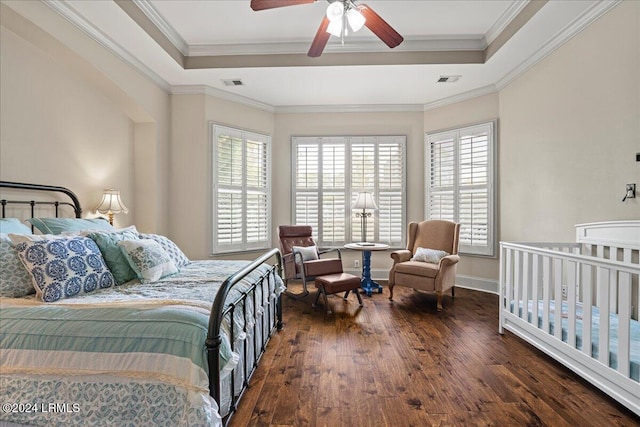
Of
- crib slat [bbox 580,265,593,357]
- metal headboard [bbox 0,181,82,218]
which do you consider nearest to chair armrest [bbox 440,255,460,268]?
crib slat [bbox 580,265,593,357]

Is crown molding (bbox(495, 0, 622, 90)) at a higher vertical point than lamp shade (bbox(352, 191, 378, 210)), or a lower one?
higher

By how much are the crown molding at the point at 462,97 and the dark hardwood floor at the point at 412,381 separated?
3.16 metres

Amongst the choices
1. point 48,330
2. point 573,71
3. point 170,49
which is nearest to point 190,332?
point 48,330

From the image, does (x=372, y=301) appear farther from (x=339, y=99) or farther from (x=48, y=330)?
(x=48, y=330)

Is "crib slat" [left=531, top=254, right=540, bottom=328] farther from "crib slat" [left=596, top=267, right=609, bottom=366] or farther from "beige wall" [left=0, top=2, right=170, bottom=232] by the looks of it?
"beige wall" [left=0, top=2, right=170, bottom=232]

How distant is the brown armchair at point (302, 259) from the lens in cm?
407

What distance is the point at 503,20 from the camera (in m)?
3.32

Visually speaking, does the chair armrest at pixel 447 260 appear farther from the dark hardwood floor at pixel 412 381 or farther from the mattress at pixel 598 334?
the mattress at pixel 598 334

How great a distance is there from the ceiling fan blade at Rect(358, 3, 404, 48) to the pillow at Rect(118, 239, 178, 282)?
2324mm

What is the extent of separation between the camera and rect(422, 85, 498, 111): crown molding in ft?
14.9

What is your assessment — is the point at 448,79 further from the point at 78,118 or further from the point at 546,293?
the point at 78,118

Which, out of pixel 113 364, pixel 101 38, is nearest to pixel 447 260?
pixel 113 364

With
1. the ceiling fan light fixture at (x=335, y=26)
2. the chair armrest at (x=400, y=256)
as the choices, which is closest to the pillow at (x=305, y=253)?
the chair armrest at (x=400, y=256)

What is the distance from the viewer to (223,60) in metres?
3.91
